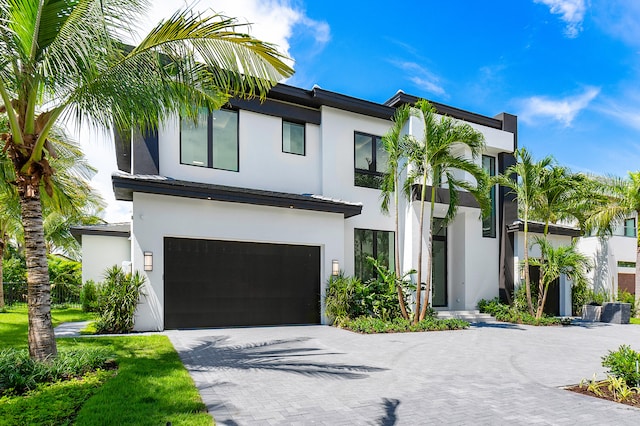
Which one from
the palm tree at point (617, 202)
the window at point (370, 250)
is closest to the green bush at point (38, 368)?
the window at point (370, 250)

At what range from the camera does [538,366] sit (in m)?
7.86

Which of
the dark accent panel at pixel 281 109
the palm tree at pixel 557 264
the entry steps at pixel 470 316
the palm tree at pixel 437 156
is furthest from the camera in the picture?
the entry steps at pixel 470 316

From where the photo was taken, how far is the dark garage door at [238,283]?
11.5 meters

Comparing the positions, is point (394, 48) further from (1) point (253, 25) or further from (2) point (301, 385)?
(2) point (301, 385)

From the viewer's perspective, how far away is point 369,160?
15.5m

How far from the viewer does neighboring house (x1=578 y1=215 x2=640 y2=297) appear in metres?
21.5

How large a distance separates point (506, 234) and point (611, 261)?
8999mm

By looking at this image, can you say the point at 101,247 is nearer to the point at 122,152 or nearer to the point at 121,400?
the point at 122,152

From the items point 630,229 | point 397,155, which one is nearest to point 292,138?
point 397,155

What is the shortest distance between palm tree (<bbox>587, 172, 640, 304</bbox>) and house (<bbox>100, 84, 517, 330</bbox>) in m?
4.80

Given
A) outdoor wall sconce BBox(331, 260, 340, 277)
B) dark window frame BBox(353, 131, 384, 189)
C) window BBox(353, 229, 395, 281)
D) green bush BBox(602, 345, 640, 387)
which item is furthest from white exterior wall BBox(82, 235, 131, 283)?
green bush BBox(602, 345, 640, 387)

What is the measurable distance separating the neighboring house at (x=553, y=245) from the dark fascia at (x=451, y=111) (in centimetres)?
442

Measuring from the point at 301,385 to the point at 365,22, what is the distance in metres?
11.4

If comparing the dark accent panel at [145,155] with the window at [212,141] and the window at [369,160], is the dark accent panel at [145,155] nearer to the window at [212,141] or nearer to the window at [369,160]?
the window at [212,141]
